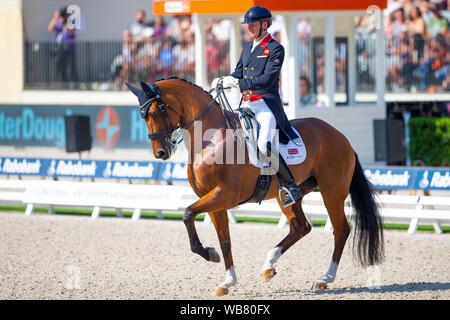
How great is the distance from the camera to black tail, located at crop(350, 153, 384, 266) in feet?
34.1

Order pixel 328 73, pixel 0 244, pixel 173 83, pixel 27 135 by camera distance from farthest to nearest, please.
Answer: pixel 27 135 → pixel 328 73 → pixel 0 244 → pixel 173 83

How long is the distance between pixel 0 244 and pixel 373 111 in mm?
8383

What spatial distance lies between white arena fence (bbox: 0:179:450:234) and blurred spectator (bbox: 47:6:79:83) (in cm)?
797

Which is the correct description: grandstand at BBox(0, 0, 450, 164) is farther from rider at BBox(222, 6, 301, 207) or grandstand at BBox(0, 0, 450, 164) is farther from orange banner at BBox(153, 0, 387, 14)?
rider at BBox(222, 6, 301, 207)

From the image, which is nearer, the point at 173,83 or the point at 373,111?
the point at 173,83

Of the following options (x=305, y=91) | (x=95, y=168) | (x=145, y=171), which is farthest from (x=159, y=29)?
(x=145, y=171)

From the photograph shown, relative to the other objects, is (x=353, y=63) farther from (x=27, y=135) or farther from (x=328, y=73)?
(x=27, y=135)

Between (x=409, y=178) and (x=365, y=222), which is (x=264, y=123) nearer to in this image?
(x=365, y=222)

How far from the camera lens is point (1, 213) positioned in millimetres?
16312

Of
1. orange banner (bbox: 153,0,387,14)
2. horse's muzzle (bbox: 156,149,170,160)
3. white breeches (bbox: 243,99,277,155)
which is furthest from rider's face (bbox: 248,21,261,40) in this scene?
orange banner (bbox: 153,0,387,14)

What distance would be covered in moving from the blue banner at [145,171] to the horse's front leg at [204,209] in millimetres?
4913
